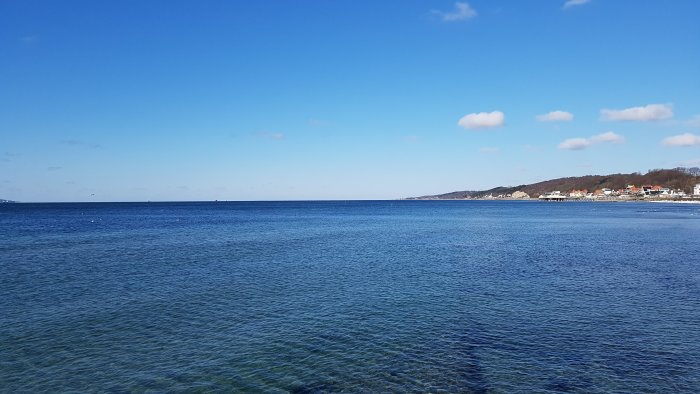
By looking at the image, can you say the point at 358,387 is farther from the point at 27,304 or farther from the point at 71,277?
the point at 71,277

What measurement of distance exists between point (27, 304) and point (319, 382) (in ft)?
73.5

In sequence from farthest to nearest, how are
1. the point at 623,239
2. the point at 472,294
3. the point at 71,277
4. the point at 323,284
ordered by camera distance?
the point at 623,239, the point at 71,277, the point at 323,284, the point at 472,294

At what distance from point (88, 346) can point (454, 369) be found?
1650 cm

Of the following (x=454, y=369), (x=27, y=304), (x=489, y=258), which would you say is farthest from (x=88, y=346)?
(x=489, y=258)

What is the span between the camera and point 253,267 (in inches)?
1687

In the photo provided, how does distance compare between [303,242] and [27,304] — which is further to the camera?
[303,242]

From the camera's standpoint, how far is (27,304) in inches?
1096

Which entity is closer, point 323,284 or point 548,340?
point 548,340

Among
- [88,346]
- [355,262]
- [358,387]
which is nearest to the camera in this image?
[358,387]

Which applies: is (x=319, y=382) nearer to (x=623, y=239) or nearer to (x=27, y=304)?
(x=27, y=304)

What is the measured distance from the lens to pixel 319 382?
1652cm

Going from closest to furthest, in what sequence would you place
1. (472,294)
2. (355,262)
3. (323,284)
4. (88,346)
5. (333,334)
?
1. (88,346)
2. (333,334)
3. (472,294)
4. (323,284)
5. (355,262)

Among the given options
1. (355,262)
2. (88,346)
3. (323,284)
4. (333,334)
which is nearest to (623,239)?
(355,262)

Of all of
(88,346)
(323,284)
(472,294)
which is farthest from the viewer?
(323,284)
